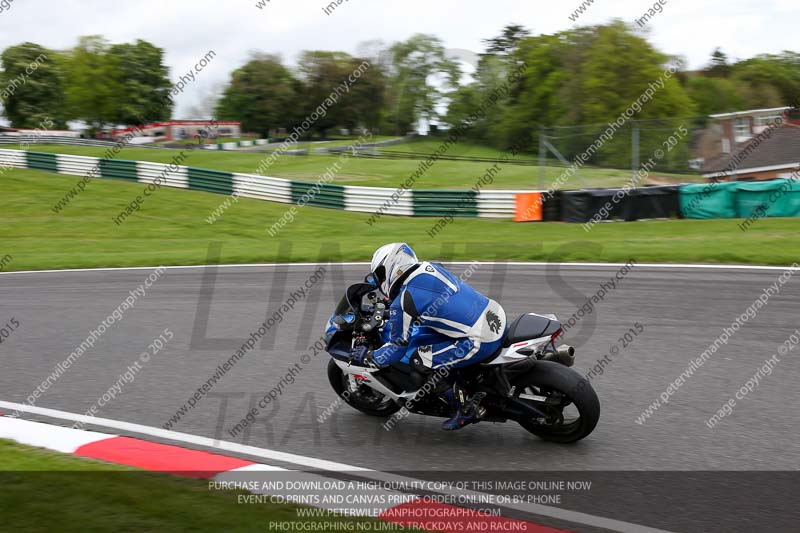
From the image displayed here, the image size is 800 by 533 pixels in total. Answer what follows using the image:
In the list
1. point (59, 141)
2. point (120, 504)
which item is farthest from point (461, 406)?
point (59, 141)

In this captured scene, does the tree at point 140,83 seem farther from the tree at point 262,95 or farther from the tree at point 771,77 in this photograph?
the tree at point 771,77

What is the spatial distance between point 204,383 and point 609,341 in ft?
15.3

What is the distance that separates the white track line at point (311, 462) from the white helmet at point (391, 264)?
1.45m

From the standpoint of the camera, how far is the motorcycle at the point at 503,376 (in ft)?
19.0

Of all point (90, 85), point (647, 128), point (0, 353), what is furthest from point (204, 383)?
point (90, 85)

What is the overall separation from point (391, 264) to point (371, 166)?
37.9 m

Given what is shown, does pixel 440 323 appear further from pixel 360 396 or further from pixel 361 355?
pixel 360 396

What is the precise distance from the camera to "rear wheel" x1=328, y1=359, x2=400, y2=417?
685 cm

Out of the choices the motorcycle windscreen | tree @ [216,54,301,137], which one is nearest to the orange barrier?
the motorcycle windscreen

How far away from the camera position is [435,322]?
602cm

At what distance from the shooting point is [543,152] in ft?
75.4

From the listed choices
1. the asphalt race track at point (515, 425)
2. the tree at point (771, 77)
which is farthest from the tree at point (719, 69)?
the asphalt race track at point (515, 425)


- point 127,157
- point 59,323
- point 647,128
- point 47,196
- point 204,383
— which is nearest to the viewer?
point 204,383

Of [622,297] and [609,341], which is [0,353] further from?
[622,297]
